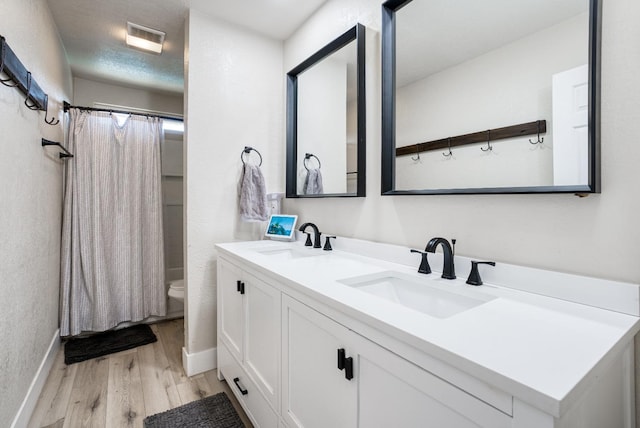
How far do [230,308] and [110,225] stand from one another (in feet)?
5.21

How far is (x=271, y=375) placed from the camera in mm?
1219

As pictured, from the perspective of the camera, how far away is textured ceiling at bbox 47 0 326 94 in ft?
6.13

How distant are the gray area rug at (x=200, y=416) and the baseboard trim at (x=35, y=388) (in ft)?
1.75

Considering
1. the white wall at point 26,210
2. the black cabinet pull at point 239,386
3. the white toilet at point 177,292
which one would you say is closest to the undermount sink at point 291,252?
the black cabinet pull at point 239,386

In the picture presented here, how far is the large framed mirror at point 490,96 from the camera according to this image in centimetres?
87

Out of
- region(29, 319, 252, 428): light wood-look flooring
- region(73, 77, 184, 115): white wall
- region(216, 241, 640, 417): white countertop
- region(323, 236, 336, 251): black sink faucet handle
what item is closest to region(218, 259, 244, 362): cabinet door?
region(29, 319, 252, 428): light wood-look flooring

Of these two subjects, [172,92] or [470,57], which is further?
[172,92]

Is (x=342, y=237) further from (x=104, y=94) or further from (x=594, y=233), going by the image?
(x=104, y=94)

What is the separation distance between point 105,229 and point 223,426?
1.90 meters

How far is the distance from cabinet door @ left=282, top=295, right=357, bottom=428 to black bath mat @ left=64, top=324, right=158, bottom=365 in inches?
71.0

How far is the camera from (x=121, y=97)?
10.3 feet

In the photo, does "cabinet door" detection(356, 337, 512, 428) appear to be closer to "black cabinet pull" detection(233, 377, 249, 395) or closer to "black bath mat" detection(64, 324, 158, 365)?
"black cabinet pull" detection(233, 377, 249, 395)

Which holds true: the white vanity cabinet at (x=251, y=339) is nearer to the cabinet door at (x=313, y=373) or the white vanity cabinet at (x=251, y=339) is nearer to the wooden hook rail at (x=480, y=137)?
the cabinet door at (x=313, y=373)

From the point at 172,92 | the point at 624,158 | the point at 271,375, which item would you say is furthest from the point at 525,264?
the point at 172,92
